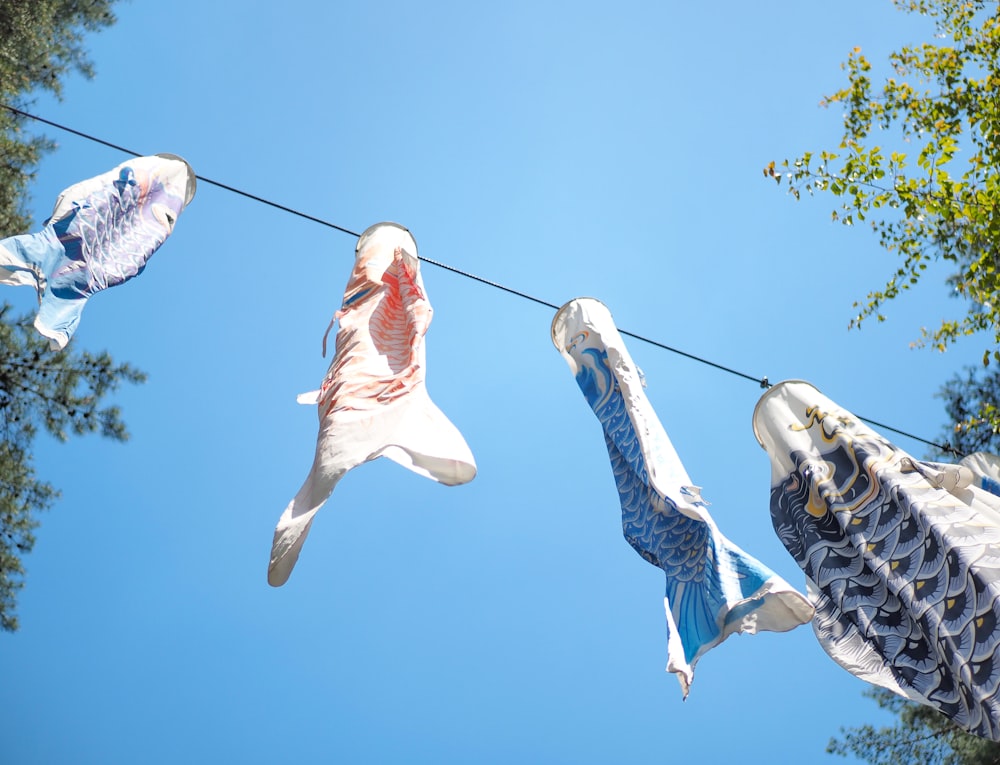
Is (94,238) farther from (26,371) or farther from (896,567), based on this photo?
(26,371)

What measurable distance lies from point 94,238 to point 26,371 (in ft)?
10.6

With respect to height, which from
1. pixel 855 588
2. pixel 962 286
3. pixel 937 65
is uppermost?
pixel 937 65

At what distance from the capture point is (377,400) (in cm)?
273

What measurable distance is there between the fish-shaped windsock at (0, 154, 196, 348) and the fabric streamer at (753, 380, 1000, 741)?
83.5 inches

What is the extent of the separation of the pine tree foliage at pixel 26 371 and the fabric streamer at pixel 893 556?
14.4 ft

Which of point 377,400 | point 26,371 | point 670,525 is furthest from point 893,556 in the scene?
point 26,371

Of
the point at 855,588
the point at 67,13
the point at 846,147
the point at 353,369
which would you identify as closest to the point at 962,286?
the point at 846,147

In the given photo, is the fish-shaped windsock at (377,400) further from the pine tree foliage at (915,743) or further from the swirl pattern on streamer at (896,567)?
the pine tree foliage at (915,743)

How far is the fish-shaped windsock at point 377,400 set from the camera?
2.50 m

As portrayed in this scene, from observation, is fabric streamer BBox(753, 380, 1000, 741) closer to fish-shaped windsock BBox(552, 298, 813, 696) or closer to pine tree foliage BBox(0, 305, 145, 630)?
fish-shaped windsock BBox(552, 298, 813, 696)

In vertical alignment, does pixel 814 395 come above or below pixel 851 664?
above

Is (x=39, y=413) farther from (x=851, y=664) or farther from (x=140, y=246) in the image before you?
(x=851, y=664)

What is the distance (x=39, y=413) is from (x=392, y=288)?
3620 mm

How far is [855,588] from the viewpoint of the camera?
2592 mm
